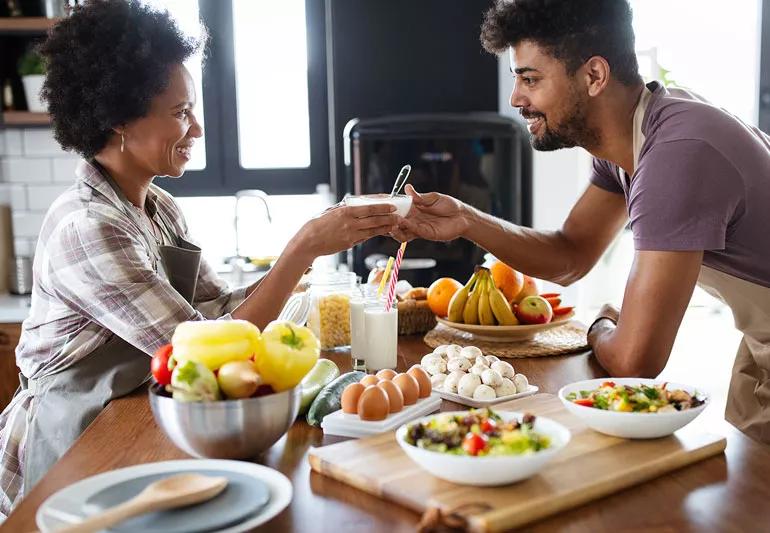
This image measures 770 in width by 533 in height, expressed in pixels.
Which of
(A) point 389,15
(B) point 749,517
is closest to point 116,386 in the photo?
(B) point 749,517

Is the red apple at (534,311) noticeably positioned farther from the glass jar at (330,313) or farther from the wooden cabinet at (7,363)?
the wooden cabinet at (7,363)

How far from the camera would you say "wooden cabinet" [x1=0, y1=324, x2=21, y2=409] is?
3.47m

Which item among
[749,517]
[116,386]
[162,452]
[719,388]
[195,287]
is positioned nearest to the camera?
[749,517]

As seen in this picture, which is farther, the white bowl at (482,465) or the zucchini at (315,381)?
the zucchini at (315,381)

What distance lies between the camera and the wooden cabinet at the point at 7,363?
347 cm

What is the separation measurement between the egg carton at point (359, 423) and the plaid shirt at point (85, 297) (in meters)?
0.48

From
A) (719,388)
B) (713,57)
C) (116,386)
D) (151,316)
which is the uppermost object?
(713,57)

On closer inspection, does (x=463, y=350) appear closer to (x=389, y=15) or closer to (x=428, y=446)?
(x=428, y=446)

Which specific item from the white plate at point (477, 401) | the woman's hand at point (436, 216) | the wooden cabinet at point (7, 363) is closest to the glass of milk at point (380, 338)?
the white plate at point (477, 401)

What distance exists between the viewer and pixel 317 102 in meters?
4.40

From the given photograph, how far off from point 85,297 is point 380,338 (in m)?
0.60

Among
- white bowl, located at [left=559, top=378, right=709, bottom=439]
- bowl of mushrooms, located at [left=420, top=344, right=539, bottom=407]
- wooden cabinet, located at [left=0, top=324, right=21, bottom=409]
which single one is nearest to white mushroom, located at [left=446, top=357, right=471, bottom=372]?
bowl of mushrooms, located at [left=420, top=344, right=539, bottom=407]

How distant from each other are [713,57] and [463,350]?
3.40 meters

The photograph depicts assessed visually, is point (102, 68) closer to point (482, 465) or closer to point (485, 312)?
point (485, 312)
